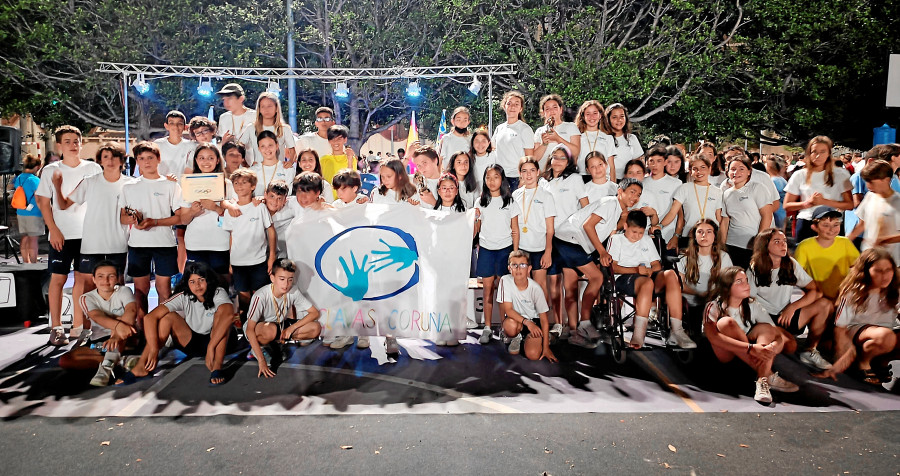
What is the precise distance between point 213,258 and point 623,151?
151 inches

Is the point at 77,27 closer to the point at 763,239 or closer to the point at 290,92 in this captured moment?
the point at 290,92

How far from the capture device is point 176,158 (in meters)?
6.55

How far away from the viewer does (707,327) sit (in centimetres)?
488

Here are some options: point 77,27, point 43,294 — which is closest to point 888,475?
point 43,294

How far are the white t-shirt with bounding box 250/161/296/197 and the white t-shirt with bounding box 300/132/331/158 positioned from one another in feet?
2.27

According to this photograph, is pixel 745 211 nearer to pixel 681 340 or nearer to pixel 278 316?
pixel 681 340

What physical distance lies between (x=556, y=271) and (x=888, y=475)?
290cm

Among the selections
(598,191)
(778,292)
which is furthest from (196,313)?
(778,292)

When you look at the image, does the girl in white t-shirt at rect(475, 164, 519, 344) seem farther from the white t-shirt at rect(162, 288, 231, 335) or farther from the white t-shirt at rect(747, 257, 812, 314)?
the white t-shirt at rect(162, 288, 231, 335)

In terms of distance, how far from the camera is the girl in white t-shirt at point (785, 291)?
4.98 m

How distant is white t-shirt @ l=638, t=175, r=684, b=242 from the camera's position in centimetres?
589

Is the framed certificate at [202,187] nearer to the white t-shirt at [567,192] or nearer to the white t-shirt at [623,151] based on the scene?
the white t-shirt at [567,192]

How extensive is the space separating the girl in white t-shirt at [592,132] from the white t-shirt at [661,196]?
0.47 m

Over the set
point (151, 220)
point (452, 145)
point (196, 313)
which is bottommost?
point (196, 313)
